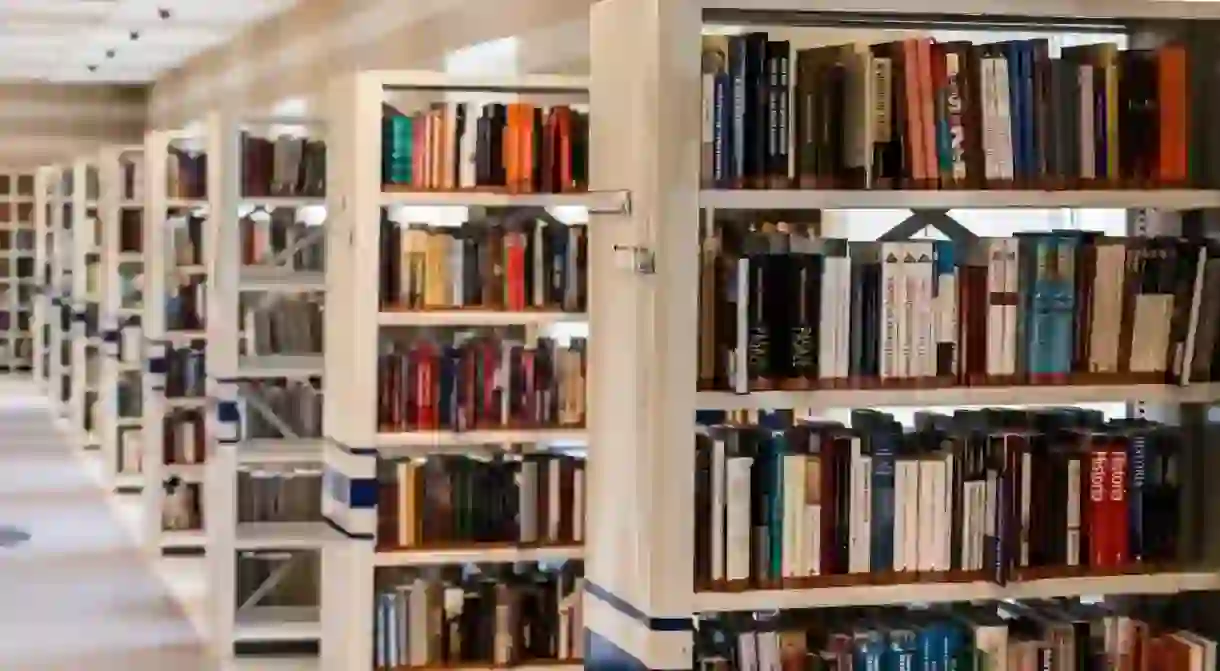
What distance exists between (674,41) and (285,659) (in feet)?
14.4

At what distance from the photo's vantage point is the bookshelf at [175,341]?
8977mm

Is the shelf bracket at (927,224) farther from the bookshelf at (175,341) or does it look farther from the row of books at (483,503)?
the bookshelf at (175,341)

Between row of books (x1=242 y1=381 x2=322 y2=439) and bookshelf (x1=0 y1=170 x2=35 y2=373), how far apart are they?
1258cm

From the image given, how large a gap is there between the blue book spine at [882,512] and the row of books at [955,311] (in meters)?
0.14

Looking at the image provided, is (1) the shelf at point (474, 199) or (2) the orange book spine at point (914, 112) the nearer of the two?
(2) the orange book spine at point (914, 112)

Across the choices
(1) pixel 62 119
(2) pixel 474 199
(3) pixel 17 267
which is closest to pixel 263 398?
(2) pixel 474 199

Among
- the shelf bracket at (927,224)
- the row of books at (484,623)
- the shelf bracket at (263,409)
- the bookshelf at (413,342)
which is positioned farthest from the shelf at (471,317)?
the shelf bracket at (263,409)

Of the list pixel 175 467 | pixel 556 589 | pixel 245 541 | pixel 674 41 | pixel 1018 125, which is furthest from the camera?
pixel 175 467

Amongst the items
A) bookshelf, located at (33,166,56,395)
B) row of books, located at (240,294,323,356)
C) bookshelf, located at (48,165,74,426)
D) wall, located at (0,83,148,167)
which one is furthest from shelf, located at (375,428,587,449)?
wall, located at (0,83,148,167)

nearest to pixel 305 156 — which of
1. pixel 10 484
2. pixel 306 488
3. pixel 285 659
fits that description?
pixel 306 488

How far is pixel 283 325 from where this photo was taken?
7.29 meters

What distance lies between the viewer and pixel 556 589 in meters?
5.54

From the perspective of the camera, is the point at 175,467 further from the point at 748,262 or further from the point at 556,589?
the point at 748,262

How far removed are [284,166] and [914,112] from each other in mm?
4062
